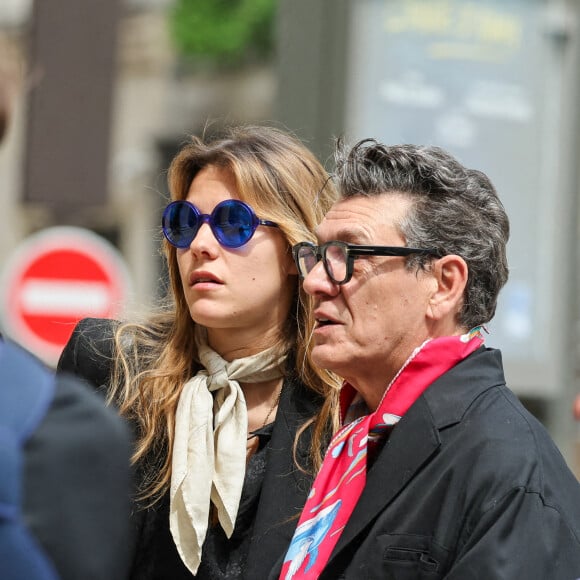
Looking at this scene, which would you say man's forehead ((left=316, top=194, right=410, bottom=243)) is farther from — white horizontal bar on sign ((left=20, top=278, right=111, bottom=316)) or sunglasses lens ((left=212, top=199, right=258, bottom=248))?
white horizontal bar on sign ((left=20, top=278, right=111, bottom=316))

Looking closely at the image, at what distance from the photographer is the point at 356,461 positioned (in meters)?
2.73

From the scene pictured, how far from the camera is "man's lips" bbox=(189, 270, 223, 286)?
335cm

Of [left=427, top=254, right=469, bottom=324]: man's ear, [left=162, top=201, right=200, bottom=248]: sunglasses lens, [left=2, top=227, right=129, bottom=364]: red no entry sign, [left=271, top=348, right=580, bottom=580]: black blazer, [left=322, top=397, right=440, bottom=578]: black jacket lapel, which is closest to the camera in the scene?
[left=271, top=348, right=580, bottom=580]: black blazer

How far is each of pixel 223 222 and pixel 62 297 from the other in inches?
193

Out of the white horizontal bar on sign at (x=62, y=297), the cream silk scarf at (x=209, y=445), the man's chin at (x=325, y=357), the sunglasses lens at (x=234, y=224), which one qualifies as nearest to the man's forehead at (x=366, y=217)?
the man's chin at (x=325, y=357)

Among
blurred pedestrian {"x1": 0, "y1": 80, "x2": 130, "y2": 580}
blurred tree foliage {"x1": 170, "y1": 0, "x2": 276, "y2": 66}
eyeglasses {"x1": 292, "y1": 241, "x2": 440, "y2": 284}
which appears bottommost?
blurred pedestrian {"x1": 0, "y1": 80, "x2": 130, "y2": 580}

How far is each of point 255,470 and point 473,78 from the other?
12.1ft

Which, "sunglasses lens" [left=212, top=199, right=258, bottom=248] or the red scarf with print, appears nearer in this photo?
the red scarf with print

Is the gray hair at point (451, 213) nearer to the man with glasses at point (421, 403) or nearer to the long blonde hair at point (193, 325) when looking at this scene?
the man with glasses at point (421, 403)

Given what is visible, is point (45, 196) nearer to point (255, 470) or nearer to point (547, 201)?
point (547, 201)

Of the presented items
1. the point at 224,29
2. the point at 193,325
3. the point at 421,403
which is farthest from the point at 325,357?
the point at 224,29

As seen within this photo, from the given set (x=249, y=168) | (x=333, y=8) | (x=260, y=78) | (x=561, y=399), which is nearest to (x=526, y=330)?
(x=561, y=399)

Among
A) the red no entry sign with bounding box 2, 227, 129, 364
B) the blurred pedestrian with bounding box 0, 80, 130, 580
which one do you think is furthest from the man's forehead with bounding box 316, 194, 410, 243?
the red no entry sign with bounding box 2, 227, 129, 364

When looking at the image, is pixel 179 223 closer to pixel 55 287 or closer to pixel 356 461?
pixel 356 461
